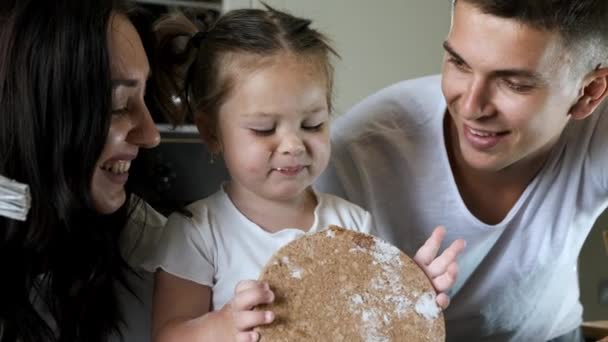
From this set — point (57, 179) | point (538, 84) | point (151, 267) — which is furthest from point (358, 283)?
point (538, 84)

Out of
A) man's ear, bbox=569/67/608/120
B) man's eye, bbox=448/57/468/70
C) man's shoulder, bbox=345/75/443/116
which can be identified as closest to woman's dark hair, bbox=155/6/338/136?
man's eye, bbox=448/57/468/70

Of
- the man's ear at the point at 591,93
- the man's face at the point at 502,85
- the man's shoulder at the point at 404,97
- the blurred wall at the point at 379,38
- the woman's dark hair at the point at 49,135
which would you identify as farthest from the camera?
the blurred wall at the point at 379,38

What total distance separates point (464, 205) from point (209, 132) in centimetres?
53

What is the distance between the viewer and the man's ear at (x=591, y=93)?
144cm

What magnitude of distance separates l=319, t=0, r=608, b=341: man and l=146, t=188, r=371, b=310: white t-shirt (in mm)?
324

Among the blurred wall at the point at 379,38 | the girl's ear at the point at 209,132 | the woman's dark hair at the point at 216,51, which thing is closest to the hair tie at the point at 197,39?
the woman's dark hair at the point at 216,51

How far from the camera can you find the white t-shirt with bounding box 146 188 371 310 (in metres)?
1.13

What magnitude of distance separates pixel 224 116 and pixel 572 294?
0.96 meters

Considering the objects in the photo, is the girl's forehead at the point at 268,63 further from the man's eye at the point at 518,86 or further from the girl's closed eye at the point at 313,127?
the man's eye at the point at 518,86

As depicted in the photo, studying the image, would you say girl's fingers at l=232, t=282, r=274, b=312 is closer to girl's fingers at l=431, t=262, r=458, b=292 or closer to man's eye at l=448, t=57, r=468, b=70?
girl's fingers at l=431, t=262, r=458, b=292

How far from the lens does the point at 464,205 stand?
4.79ft

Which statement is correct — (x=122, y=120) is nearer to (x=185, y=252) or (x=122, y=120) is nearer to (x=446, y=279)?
(x=185, y=252)

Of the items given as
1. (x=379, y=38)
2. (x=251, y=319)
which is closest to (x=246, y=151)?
(x=251, y=319)

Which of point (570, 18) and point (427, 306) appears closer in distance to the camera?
point (427, 306)
